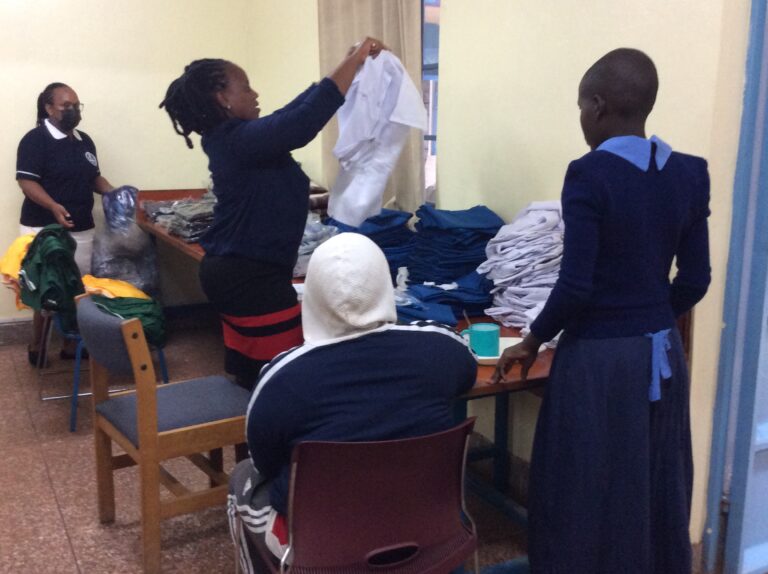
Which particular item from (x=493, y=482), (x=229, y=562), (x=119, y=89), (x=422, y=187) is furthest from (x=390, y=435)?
(x=119, y=89)

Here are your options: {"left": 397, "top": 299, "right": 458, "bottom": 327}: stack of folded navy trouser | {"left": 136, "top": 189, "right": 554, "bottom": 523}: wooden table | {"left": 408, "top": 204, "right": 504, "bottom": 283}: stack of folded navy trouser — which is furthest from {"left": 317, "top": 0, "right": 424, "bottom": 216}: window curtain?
{"left": 397, "top": 299, "right": 458, "bottom": 327}: stack of folded navy trouser

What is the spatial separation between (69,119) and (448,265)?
8.98 ft

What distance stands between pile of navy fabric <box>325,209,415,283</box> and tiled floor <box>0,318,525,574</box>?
911 millimetres

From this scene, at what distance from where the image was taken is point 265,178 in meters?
2.05

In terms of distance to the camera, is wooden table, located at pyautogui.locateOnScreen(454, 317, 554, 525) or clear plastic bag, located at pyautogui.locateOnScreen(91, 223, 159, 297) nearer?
wooden table, located at pyautogui.locateOnScreen(454, 317, 554, 525)

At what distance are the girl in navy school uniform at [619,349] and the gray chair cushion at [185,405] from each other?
889 mm

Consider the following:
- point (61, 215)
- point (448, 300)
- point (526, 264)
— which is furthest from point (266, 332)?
point (61, 215)

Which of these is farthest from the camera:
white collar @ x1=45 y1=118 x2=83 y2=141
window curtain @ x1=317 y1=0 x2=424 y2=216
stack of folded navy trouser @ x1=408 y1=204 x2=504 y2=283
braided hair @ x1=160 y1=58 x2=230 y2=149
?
white collar @ x1=45 y1=118 x2=83 y2=141

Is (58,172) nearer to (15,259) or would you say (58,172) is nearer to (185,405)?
(15,259)

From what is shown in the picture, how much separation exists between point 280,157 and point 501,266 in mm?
721

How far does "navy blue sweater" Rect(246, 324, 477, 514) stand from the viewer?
135 centimetres

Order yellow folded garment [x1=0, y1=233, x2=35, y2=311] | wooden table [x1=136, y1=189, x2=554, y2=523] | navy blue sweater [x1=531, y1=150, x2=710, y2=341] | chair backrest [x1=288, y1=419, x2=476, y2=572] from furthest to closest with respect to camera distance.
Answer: yellow folded garment [x1=0, y1=233, x2=35, y2=311], wooden table [x1=136, y1=189, x2=554, y2=523], navy blue sweater [x1=531, y1=150, x2=710, y2=341], chair backrest [x1=288, y1=419, x2=476, y2=572]

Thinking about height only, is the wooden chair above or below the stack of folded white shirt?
below

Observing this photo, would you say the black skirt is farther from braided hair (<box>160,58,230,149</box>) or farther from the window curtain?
the window curtain
